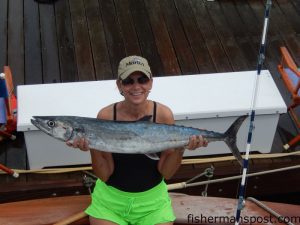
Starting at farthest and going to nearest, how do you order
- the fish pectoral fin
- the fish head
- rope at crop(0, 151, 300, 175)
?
rope at crop(0, 151, 300, 175) < the fish pectoral fin < the fish head

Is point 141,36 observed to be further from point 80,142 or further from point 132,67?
point 80,142

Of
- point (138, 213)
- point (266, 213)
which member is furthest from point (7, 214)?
point (266, 213)

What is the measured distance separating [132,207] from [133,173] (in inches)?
8.7

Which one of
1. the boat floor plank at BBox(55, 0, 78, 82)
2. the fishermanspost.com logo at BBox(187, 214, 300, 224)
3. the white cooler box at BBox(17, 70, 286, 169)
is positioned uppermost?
the boat floor plank at BBox(55, 0, 78, 82)

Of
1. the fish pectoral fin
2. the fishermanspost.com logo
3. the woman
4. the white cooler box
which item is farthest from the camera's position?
the white cooler box

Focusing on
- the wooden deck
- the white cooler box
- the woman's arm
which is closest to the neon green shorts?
the woman's arm

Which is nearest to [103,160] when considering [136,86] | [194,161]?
[136,86]

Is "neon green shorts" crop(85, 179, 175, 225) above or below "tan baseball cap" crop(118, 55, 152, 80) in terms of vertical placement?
below

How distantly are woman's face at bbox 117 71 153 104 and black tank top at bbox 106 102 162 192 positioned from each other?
221mm

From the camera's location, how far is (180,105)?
422 centimetres

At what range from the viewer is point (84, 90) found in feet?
14.3

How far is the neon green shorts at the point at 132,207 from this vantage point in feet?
10.2

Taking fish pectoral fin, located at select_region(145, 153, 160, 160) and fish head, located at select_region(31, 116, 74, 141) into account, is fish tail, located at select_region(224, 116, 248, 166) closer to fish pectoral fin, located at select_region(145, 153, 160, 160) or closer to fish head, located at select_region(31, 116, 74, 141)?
fish pectoral fin, located at select_region(145, 153, 160, 160)

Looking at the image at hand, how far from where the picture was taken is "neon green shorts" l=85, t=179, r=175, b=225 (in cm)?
312
